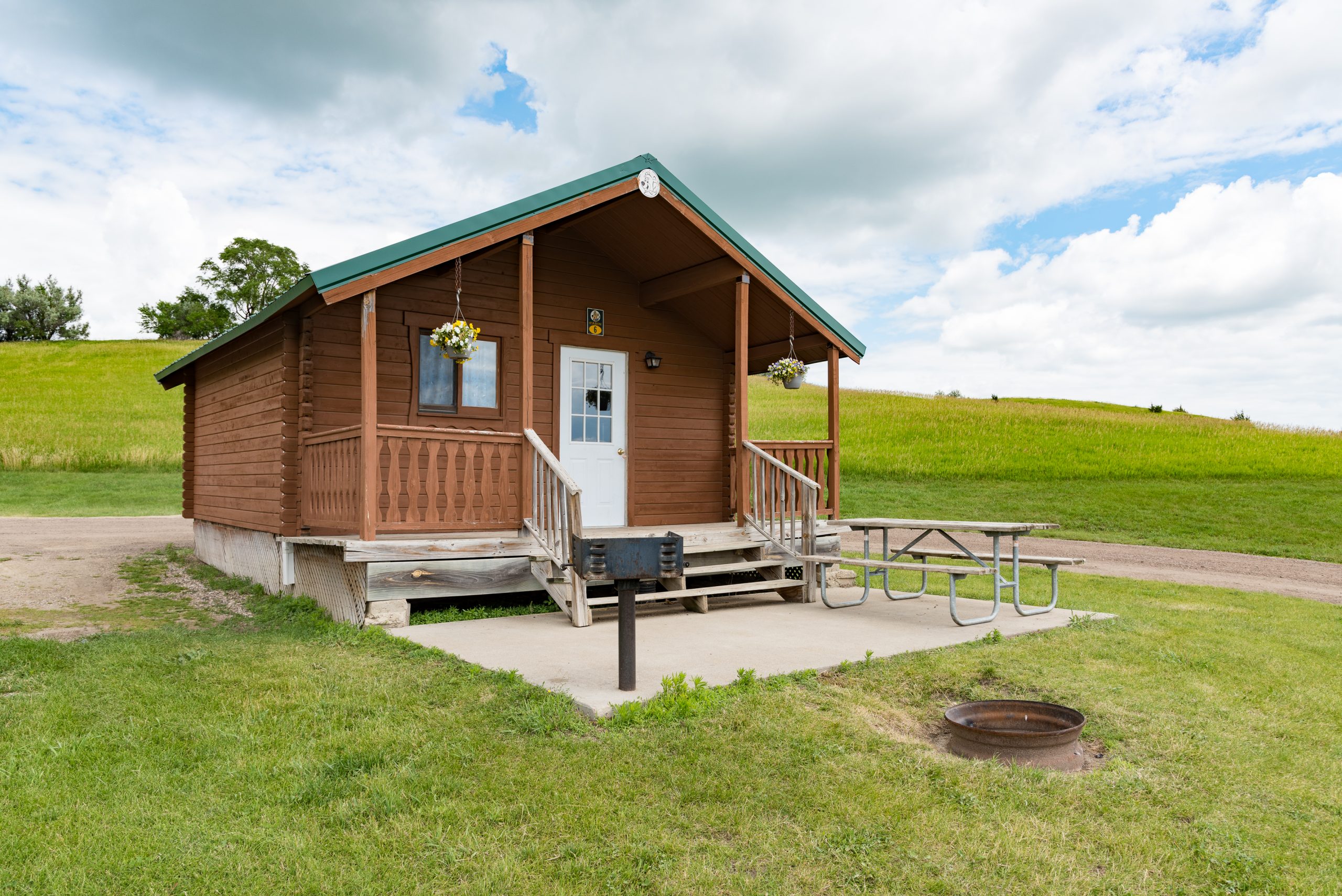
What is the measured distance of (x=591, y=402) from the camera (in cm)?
1010

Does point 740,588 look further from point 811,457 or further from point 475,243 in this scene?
point 475,243

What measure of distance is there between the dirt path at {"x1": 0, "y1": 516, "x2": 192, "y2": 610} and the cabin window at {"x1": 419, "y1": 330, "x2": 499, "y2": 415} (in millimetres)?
3865

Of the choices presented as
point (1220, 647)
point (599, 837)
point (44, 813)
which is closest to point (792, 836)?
point (599, 837)

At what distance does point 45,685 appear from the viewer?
5.08m

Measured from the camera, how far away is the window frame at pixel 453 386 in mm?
8945

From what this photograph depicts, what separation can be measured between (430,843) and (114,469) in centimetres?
2707

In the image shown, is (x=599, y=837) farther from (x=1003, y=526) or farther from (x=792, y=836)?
(x=1003, y=526)

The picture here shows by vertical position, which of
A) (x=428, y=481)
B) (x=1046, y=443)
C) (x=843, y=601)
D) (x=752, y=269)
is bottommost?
(x=843, y=601)

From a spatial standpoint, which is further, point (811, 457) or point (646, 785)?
point (811, 457)

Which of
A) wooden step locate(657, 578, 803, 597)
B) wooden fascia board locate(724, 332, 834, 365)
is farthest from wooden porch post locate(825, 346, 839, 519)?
wooden step locate(657, 578, 803, 597)

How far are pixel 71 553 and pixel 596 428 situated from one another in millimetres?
7903

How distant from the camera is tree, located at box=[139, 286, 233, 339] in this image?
180ft

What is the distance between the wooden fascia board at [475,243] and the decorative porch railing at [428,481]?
1.14 meters

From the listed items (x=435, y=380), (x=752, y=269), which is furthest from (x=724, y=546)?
(x=435, y=380)
